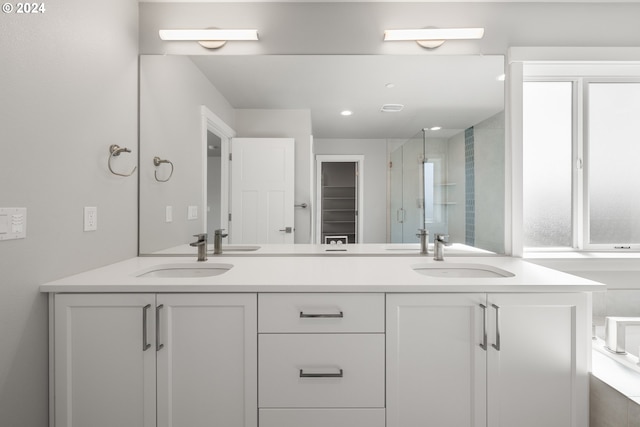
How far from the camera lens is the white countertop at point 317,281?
4.14 ft

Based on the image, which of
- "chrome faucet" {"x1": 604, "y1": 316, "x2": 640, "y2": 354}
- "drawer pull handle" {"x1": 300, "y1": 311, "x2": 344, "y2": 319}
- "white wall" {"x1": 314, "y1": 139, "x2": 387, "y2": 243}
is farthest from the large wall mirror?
"drawer pull handle" {"x1": 300, "y1": 311, "x2": 344, "y2": 319}

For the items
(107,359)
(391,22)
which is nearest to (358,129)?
(391,22)

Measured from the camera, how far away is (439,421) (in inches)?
50.4

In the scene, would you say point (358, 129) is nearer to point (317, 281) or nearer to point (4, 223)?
point (317, 281)

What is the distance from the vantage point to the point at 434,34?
185 cm

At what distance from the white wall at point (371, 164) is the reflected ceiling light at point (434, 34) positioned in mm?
579

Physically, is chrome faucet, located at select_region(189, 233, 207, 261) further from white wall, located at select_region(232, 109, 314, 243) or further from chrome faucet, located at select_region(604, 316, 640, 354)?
chrome faucet, located at select_region(604, 316, 640, 354)

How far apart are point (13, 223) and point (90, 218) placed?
0.38m

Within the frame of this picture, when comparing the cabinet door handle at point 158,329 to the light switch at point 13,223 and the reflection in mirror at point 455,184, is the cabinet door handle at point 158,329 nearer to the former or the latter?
the light switch at point 13,223

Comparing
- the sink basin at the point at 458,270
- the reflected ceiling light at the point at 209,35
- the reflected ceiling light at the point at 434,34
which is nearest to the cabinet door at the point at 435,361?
the sink basin at the point at 458,270

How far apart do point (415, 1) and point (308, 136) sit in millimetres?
973

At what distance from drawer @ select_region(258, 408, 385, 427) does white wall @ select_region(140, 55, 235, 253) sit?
111 cm

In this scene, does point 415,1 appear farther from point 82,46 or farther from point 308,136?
point 82,46

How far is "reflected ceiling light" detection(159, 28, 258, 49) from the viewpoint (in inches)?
73.3
